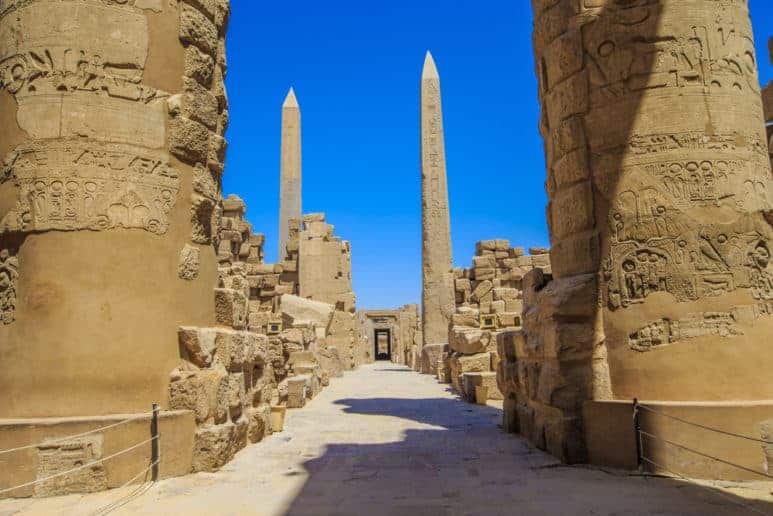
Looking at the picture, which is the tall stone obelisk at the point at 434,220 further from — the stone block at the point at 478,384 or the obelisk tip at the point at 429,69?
the stone block at the point at 478,384

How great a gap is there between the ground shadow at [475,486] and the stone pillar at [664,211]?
0.69 m

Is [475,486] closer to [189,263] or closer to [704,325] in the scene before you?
[704,325]

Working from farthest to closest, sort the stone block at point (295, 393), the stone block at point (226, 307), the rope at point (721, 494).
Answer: the stone block at point (295, 393) < the stone block at point (226, 307) < the rope at point (721, 494)

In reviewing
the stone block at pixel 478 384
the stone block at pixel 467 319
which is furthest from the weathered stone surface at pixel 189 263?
the stone block at pixel 467 319

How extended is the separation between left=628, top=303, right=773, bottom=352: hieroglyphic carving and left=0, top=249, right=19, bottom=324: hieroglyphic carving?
4.64 m

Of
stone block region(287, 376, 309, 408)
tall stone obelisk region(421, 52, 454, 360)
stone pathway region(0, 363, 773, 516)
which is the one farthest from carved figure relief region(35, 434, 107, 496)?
tall stone obelisk region(421, 52, 454, 360)

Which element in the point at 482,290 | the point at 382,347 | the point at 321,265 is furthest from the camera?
the point at 382,347

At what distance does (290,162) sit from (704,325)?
24.5 m

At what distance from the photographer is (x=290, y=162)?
27.6 meters

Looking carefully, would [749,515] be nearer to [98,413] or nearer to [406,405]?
[98,413]

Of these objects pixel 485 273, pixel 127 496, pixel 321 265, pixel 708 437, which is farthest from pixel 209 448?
pixel 321 265

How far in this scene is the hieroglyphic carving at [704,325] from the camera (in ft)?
14.9

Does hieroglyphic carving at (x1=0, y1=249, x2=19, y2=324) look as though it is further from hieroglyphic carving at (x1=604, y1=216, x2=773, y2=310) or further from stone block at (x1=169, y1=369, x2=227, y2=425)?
hieroglyphic carving at (x1=604, y1=216, x2=773, y2=310)

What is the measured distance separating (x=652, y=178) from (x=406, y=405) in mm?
5930
